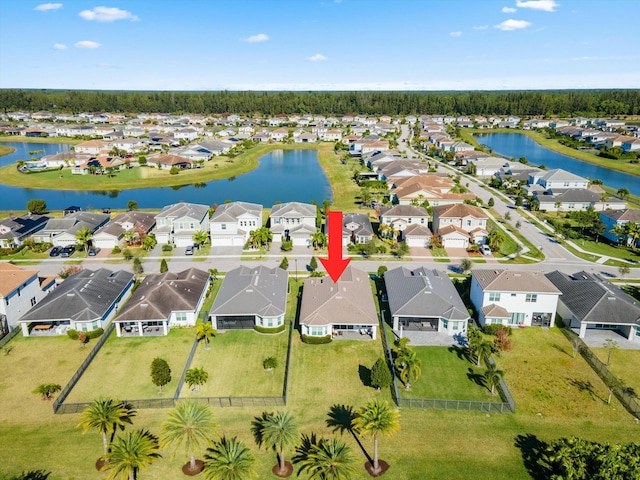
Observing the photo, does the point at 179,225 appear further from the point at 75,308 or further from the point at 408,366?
the point at 408,366

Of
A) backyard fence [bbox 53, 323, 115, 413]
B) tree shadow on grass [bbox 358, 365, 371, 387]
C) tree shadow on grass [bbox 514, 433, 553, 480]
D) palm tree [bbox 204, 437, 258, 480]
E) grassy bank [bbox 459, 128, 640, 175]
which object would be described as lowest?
tree shadow on grass [bbox 514, 433, 553, 480]

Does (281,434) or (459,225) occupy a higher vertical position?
(459,225)

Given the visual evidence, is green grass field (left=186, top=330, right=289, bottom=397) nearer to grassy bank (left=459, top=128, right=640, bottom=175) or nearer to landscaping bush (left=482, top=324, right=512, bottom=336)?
landscaping bush (left=482, top=324, right=512, bottom=336)

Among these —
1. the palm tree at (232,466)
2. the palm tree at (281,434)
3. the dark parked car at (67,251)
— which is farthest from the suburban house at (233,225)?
the palm tree at (232,466)

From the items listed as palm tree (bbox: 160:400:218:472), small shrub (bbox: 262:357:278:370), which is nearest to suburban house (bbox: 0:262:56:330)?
palm tree (bbox: 160:400:218:472)

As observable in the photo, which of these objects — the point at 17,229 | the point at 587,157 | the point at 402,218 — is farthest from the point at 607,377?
the point at 587,157

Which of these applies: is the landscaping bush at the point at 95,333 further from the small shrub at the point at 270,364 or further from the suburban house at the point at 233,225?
the suburban house at the point at 233,225

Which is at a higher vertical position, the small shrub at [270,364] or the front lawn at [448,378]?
the small shrub at [270,364]

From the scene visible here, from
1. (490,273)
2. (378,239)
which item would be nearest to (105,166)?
(378,239)
